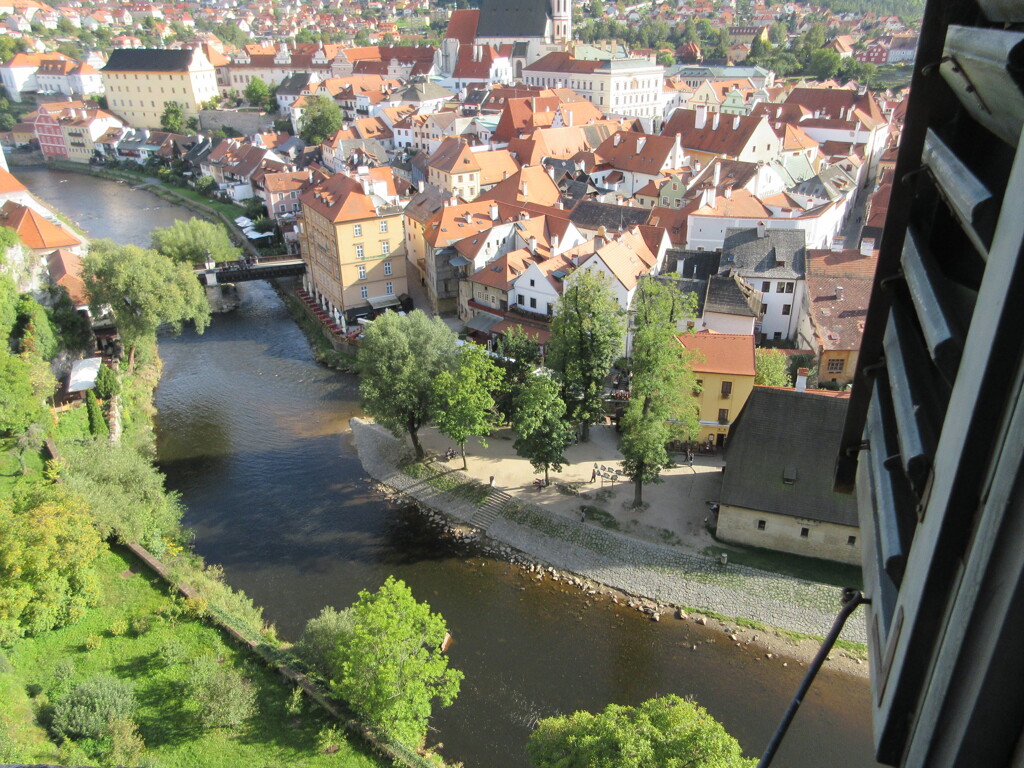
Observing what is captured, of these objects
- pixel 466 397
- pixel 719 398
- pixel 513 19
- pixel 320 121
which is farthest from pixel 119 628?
pixel 513 19

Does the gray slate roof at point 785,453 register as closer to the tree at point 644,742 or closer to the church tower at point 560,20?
the tree at point 644,742

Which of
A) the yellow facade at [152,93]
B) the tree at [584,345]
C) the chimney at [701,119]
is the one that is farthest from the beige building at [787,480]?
the yellow facade at [152,93]

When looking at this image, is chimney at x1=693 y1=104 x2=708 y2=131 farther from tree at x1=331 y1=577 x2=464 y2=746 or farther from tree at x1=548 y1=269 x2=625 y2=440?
tree at x1=331 y1=577 x2=464 y2=746

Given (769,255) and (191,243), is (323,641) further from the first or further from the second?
(191,243)

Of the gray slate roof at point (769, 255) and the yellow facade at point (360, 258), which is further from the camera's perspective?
the yellow facade at point (360, 258)

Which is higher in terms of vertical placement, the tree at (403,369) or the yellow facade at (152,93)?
the yellow facade at (152,93)

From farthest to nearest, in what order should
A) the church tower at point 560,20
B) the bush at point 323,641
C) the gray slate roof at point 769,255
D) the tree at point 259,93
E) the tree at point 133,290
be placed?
the church tower at point 560,20 → the tree at point 259,93 → the tree at point 133,290 → the gray slate roof at point 769,255 → the bush at point 323,641

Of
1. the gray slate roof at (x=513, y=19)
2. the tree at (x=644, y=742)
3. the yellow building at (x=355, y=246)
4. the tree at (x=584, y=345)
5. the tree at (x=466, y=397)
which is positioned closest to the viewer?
the tree at (x=644, y=742)
